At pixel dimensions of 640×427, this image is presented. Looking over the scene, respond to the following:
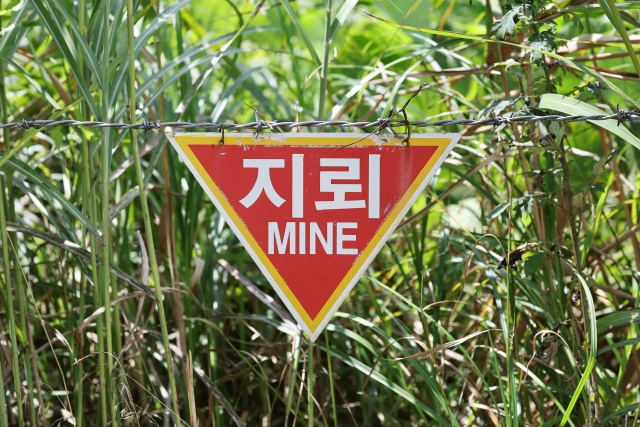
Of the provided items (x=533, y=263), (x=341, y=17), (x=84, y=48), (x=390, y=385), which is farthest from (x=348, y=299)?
(x=84, y=48)

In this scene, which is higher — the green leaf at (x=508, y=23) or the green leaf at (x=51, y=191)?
the green leaf at (x=508, y=23)

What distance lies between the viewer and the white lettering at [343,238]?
2.58ft

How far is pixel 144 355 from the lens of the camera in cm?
124

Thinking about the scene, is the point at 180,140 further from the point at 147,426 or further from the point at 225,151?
the point at 147,426

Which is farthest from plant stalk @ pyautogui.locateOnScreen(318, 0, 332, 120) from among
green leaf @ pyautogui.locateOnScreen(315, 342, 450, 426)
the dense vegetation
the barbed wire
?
green leaf @ pyautogui.locateOnScreen(315, 342, 450, 426)

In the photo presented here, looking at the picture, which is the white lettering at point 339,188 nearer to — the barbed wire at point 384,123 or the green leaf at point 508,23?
the barbed wire at point 384,123

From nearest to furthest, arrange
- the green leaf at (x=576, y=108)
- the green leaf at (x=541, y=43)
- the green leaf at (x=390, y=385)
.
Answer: the green leaf at (x=576, y=108)
the green leaf at (x=541, y=43)
the green leaf at (x=390, y=385)

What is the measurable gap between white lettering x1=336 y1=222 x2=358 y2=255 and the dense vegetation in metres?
0.13

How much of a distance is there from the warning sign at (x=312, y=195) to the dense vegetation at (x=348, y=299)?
10cm

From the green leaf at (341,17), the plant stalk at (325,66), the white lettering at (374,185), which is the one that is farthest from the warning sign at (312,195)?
the green leaf at (341,17)

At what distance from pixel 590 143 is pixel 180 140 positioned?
4.18 ft

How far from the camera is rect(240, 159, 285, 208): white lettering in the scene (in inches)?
30.7

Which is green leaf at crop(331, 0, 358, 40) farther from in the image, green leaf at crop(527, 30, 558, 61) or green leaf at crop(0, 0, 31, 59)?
green leaf at crop(0, 0, 31, 59)

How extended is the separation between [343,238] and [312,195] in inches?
2.7
